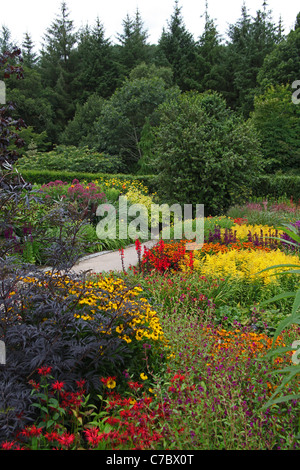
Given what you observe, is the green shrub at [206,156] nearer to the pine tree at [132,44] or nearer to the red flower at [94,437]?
the red flower at [94,437]

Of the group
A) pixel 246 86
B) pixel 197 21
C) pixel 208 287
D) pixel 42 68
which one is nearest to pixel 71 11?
pixel 42 68

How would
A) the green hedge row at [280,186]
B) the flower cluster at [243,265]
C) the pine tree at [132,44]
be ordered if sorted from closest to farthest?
the flower cluster at [243,265]
the green hedge row at [280,186]
the pine tree at [132,44]

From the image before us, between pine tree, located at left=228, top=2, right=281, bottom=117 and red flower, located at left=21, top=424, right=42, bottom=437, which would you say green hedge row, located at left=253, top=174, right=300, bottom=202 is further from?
red flower, located at left=21, top=424, right=42, bottom=437

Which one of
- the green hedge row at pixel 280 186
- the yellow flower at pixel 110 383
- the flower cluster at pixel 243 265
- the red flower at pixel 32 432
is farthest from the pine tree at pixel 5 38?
the red flower at pixel 32 432

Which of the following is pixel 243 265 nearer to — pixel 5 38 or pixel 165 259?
pixel 165 259

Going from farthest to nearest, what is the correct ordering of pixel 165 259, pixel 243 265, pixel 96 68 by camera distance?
1. pixel 96 68
2. pixel 165 259
3. pixel 243 265

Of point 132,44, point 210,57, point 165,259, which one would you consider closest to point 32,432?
point 165,259

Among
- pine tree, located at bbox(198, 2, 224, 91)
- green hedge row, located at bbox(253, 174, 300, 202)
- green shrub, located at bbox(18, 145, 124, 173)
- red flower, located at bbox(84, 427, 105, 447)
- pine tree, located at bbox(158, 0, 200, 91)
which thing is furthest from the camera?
pine tree, located at bbox(158, 0, 200, 91)

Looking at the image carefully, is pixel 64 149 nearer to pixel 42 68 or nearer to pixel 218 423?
pixel 42 68

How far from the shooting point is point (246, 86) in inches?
1016

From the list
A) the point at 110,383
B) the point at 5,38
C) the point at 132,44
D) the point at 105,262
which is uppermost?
the point at 5,38

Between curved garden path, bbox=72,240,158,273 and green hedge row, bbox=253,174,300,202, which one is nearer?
curved garden path, bbox=72,240,158,273

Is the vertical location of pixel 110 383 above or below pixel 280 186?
below

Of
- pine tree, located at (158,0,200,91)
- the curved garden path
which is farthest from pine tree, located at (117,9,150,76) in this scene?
the curved garden path
